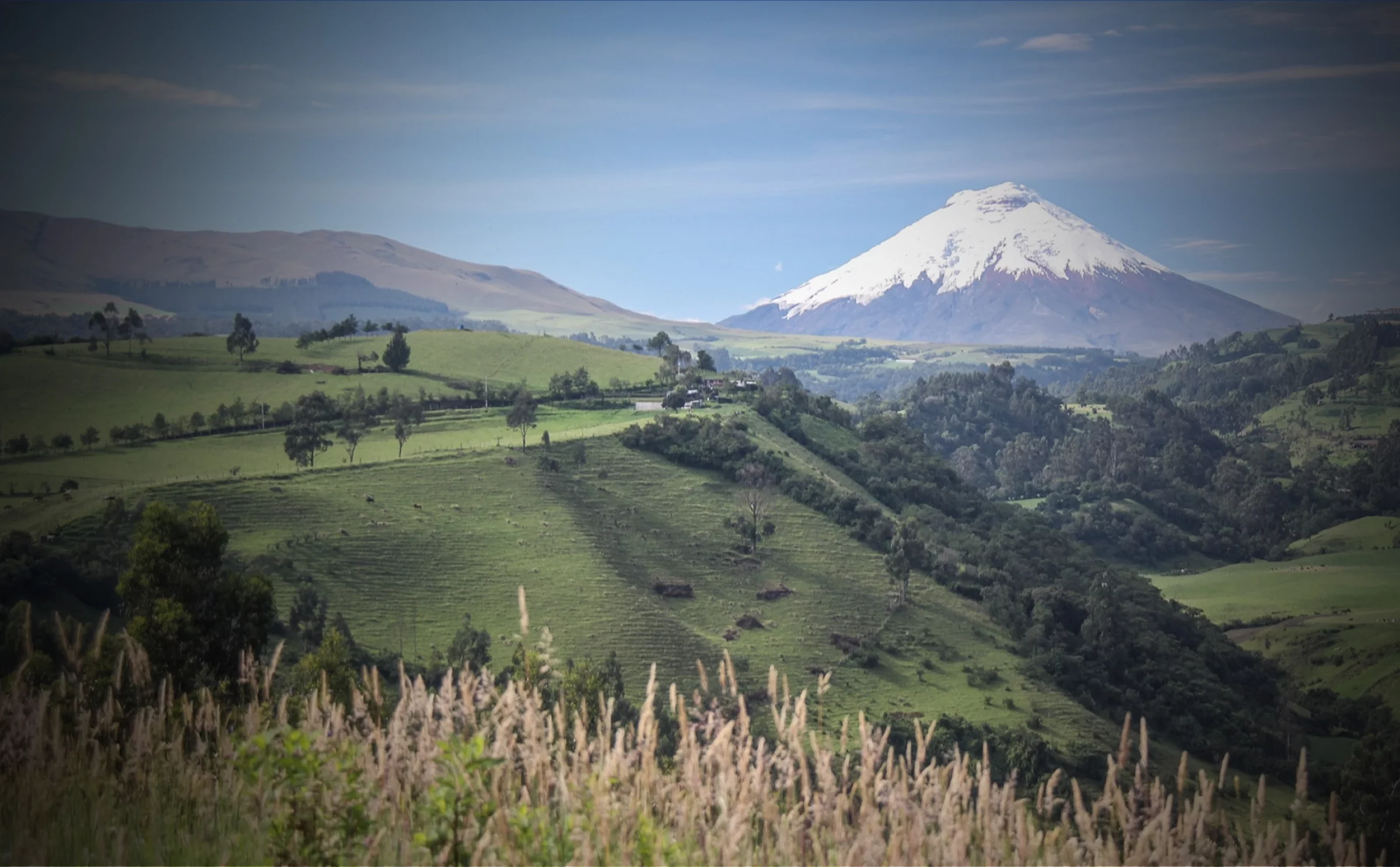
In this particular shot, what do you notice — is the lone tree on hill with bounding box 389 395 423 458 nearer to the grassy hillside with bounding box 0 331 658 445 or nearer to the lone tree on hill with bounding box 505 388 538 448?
the lone tree on hill with bounding box 505 388 538 448

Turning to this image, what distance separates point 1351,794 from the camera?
61.1 m

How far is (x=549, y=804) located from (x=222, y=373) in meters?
136

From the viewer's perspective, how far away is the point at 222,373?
129 m

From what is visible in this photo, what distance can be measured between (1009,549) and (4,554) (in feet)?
318

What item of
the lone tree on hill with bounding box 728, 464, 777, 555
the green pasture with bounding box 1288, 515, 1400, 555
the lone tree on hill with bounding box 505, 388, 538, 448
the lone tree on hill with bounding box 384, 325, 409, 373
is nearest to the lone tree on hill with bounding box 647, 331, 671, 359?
the lone tree on hill with bounding box 384, 325, 409, 373

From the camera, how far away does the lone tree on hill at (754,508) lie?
98750mm

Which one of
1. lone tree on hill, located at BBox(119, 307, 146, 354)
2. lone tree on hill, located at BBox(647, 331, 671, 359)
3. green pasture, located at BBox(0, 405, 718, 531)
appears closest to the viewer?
green pasture, located at BBox(0, 405, 718, 531)

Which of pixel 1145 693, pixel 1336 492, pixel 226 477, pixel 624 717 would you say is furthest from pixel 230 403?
pixel 1336 492

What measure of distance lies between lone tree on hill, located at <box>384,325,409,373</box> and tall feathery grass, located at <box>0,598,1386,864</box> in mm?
139872

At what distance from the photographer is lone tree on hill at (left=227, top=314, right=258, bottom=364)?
139000 millimetres

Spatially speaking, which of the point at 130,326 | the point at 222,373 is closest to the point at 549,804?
the point at 222,373

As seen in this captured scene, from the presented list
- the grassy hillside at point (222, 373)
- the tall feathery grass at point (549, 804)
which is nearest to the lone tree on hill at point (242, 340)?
the grassy hillside at point (222, 373)

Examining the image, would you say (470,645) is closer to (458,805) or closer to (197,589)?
(197,589)

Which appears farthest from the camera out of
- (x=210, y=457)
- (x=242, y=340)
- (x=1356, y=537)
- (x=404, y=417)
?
(x=1356, y=537)
